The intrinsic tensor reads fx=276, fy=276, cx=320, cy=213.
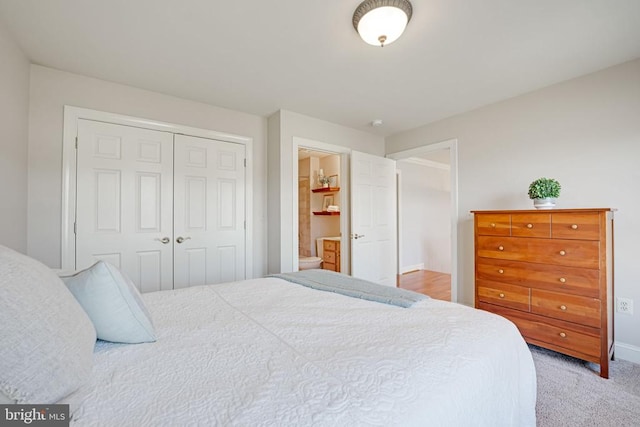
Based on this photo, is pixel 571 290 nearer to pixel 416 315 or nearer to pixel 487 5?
pixel 416 315

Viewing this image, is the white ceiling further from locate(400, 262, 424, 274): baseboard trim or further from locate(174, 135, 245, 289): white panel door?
locate(400, 262, 424, 274): baseboard trim

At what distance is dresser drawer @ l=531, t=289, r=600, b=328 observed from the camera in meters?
1.99

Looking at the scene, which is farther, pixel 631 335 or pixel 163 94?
pixel 163 94

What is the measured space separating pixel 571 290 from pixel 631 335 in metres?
0.72

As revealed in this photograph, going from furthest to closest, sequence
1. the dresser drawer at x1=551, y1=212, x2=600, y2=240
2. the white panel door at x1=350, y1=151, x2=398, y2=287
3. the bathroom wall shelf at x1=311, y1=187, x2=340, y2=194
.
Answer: the bathroom wall shelf at x1=311, y1=187, x2=340, y2=194
the white panel door at x1=350, y1=151, x2=398, y2=287
the dresser drawer at x1=551, y1=212, x2=600, y2=240

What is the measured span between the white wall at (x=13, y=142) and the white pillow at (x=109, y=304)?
1.58m

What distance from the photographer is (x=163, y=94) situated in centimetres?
279

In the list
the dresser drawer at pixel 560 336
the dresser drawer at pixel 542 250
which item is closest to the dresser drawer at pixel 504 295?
the dresser drawer at pixel 560 336

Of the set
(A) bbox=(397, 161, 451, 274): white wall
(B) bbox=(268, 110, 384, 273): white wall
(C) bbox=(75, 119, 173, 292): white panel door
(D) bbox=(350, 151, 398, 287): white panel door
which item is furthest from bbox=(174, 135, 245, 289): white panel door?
(A) bbox=(397, 161, 451, 274): white wall

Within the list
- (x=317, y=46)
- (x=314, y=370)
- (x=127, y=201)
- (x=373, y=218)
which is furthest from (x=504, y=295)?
(x=127, y=201)

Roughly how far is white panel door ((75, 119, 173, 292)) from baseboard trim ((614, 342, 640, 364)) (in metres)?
3.99

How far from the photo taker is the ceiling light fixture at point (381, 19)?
62.0 inches

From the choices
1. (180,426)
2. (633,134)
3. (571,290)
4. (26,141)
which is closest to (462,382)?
(180,426)
